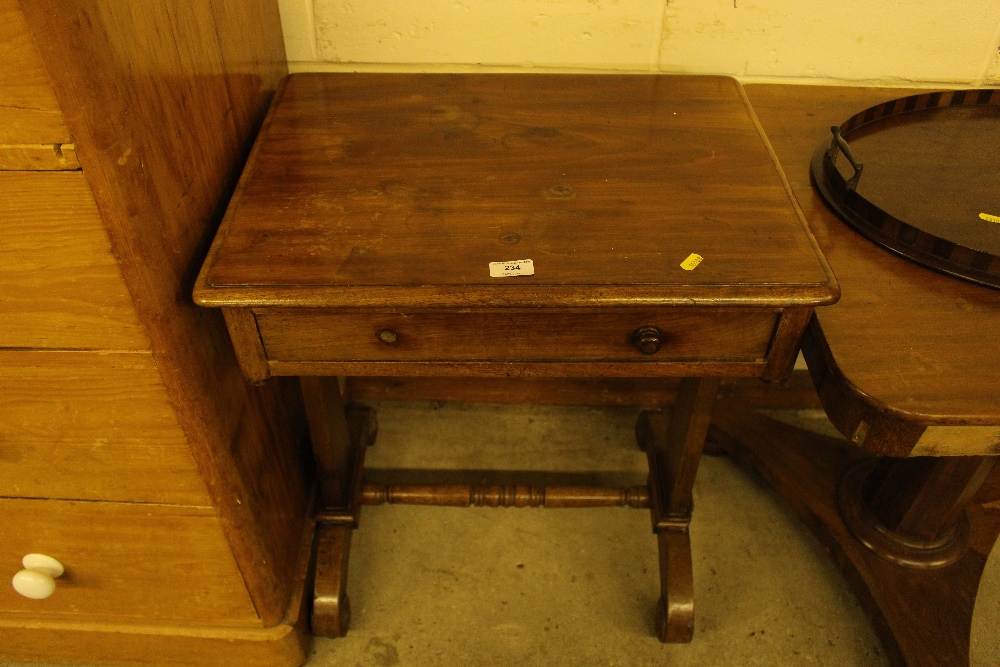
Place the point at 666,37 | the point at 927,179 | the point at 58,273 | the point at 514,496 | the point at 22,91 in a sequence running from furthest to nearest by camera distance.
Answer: the point at 514,496 < the point at 666,37 < the point at 927,179 < the point at 58,273 < the point at 22,91

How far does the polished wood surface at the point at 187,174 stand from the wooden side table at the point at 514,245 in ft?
0.19

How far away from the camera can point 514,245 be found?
950 millimetres

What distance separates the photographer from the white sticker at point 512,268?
2.97 feet

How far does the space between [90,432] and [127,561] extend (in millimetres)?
293

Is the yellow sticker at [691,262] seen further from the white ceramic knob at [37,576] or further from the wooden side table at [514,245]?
the white ceramic knob at [37,576]

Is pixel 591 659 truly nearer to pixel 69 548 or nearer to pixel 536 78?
pixel 69 548

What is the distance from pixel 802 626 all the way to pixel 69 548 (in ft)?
4.36

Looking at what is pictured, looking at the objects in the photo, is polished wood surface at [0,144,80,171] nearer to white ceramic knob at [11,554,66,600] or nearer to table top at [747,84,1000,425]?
white ceramic knob at [11,554,66,600]

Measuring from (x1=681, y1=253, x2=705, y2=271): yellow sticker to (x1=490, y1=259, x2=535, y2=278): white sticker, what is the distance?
18 cm

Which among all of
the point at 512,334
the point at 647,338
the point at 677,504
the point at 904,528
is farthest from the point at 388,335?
the point at 904,528

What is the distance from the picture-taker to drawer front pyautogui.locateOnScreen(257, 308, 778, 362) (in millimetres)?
942

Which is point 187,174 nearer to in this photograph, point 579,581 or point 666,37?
point 666,37

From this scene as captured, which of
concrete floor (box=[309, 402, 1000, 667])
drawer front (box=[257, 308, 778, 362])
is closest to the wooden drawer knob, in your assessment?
drawer front (box=[257, 308, 778, 362])

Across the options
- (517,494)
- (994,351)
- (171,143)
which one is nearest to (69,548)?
(171,143)
